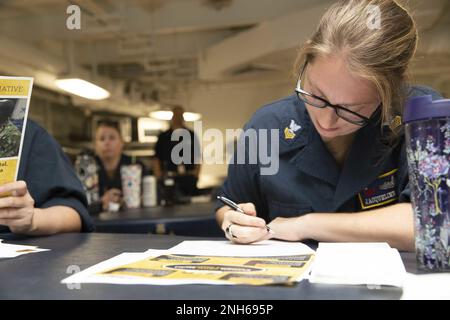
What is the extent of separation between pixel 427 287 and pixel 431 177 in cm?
19

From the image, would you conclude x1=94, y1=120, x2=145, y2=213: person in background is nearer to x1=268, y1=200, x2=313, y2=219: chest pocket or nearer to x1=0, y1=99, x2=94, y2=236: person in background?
x1=0, y1=99, x2=94, y2=236: person in background

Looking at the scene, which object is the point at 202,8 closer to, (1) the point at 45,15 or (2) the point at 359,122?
(1) the point at 45,15

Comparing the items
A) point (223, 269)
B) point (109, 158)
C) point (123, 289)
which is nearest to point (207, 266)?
point (223, 269)

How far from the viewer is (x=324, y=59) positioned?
4.20 feet

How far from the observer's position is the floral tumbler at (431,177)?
0.79 meters

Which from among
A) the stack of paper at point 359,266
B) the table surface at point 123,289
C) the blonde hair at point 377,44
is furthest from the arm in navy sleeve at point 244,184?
the table surface at point 123,289

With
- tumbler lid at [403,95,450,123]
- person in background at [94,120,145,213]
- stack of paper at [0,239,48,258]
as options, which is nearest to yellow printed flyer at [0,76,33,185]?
stack of paper at [0,239,48,258]

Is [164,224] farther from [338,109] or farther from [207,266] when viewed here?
[207,266]

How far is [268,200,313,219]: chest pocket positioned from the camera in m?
1.44

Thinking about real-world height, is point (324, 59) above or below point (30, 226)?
above

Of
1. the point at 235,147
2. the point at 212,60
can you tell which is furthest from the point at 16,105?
the point at 212,60

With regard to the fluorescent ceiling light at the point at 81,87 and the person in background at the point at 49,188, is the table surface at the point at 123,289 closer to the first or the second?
the person in background at the point at 49,188

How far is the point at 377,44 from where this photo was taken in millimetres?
1215

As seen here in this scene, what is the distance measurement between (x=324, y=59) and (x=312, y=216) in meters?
0.42
